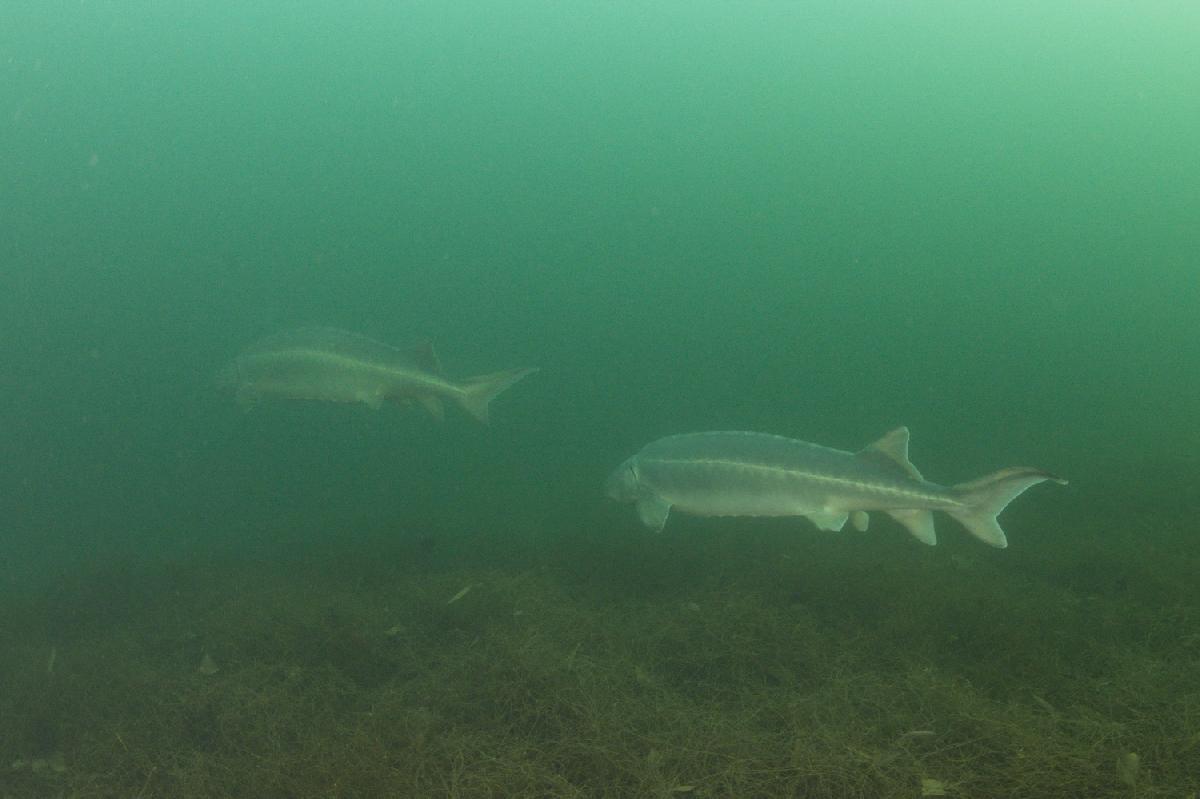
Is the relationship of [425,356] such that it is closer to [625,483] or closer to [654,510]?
[625,483]

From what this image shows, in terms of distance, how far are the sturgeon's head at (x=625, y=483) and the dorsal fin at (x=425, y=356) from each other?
2.76m

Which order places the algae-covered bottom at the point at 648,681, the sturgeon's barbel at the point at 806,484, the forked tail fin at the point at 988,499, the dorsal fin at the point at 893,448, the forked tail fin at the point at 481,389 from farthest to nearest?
1. the forked tail fin at the point at 481,389
2. the dorsal fin at the point at 893,448
3. the sturgeon's barbel at the point at 806,484
4. the forked tail fin at the point at 988,499
5. the algae-covered bottom at the point at 648,681

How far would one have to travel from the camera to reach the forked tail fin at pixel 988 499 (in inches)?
→ 197

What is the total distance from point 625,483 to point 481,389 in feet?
7.64

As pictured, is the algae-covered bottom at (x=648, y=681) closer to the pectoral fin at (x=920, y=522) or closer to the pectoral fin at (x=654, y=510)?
the pectoral fin at (x=654, y=510)

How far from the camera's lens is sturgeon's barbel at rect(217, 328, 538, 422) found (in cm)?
882

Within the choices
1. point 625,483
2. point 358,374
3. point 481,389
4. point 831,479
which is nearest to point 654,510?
point 625,483

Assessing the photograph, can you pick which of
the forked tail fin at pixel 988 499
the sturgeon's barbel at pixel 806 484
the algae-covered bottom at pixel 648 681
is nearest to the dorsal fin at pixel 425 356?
the algae-covered bottom at pixel 648 681

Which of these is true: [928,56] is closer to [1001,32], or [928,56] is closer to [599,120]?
[1001,32]

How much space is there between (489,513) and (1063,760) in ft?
41.4

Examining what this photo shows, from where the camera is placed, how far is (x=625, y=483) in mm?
7465

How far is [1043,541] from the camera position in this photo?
980 centimetres

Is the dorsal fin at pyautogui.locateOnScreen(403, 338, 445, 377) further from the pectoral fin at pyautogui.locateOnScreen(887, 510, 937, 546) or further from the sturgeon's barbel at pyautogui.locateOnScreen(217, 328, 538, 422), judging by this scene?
the pectoral fin at pyautogui.locateOnScreen(887, 510, 937, 546)

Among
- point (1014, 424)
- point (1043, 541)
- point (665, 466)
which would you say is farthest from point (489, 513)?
point (1014, 424)
